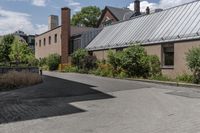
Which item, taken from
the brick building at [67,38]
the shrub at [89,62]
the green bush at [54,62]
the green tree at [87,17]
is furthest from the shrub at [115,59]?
the green tree at [87,17]

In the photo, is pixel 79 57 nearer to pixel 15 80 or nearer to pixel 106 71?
pixel 106 71

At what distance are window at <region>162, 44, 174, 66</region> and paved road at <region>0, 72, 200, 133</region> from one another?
26.6 feet

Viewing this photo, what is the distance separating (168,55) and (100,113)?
13.9m

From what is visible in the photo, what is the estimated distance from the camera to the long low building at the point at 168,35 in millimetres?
20688

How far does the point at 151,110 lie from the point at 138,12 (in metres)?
41.3

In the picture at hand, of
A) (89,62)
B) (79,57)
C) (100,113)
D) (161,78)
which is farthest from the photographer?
(79,57)

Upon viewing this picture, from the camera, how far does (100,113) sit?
9727mm

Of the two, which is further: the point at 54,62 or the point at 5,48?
the point at 5,48

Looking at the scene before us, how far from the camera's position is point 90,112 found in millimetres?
9891

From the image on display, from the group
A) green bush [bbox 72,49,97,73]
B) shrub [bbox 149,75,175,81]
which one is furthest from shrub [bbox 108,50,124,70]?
green bush [bbox 72,49,97,73]

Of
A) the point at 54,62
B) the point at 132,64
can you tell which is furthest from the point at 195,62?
the point at 54,62

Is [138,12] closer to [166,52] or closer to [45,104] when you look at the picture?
[166,52]

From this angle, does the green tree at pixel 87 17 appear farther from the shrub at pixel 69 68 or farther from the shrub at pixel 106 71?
the shrub at pixel 106 71

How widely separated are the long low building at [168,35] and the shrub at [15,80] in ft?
30.6
